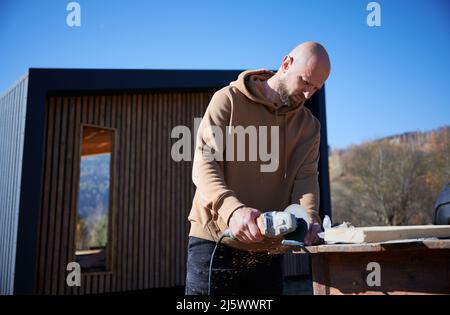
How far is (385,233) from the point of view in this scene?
1.65 metres

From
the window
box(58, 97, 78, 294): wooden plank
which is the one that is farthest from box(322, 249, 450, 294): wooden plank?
the window

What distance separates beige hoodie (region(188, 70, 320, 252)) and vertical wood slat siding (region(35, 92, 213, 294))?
18.0 ft

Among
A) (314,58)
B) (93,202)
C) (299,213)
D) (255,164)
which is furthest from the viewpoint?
(93,202)

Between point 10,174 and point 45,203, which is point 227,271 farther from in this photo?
point 10,174

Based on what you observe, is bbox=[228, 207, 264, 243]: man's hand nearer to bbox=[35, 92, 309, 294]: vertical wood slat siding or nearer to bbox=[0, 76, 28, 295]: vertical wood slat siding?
bbox=[0, 76, 28, 295]: vertical wood slat siding

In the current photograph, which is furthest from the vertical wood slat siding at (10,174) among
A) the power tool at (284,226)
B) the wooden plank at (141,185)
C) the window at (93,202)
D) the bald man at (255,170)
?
the window at (93,202)

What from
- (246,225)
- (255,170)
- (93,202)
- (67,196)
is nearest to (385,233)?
(246,225)

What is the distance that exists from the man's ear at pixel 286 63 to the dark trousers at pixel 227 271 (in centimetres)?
100

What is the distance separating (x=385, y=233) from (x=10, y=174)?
6.80 m

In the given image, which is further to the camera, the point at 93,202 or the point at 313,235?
the point at 93,202

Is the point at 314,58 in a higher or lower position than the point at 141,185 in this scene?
higher

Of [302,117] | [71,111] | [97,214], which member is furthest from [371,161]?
[302,117]
